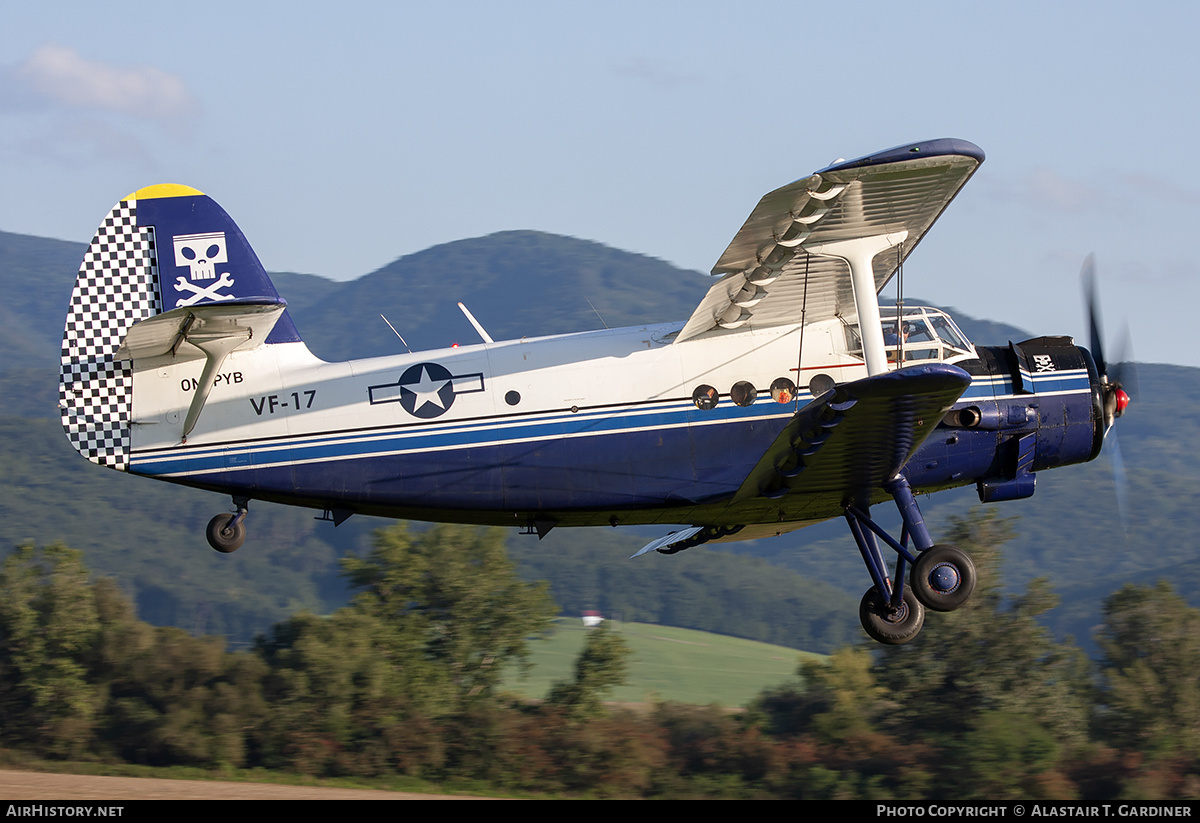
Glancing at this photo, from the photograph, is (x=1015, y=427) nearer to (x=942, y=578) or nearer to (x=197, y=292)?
(x=942, y=578)

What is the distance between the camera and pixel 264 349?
31.7 ft

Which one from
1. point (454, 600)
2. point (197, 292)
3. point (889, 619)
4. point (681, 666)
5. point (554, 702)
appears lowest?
point (681, 666)

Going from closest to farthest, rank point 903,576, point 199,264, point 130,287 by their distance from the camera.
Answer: point 130,287, point 199,264, point 903,576

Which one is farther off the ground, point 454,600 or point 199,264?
point 199,264

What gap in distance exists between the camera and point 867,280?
30.0ft

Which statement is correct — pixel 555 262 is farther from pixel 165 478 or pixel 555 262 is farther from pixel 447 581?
pixel 165 478

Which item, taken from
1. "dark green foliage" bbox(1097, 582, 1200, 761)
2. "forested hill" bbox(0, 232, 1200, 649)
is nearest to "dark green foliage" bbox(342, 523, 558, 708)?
"forested hill" bbox(0, 232, 1200, 649)

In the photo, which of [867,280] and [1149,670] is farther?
[1149,670]

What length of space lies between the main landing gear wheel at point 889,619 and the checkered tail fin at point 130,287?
5084mm

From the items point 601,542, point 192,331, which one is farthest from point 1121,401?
point 601,542

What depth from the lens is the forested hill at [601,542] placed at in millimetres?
72250

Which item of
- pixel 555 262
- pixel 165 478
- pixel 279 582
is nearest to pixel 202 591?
pixel 279 582

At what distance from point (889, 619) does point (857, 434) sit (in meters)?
2.15

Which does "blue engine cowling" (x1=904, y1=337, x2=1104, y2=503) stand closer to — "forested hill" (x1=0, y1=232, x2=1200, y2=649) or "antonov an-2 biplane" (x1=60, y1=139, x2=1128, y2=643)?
"antonov an-2 biplane" (x1=60, y1=139, x2=1128, y2=643)
